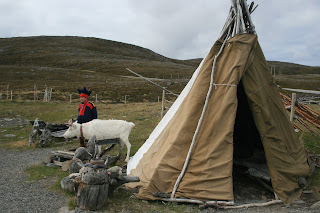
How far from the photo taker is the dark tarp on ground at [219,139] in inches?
242

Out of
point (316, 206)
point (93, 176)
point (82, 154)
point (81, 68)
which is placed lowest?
point (316, 206)

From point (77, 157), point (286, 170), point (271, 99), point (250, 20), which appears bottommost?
point (77, 157)

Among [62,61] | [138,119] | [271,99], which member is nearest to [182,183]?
[271,99]

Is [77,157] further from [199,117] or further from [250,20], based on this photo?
[250,20]

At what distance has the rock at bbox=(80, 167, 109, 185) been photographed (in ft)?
18.9

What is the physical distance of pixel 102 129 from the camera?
9859 millimetres

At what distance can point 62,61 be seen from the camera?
3802 inches

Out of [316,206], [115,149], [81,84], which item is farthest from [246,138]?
[81,84]

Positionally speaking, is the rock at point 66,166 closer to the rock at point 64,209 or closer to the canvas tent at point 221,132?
the canvas tent at point 221,132

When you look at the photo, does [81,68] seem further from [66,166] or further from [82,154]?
[82,154]

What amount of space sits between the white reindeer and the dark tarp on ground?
10.3 ft

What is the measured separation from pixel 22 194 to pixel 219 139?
524cm

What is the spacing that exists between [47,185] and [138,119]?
13.4 metres

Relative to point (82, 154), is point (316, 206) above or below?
below
